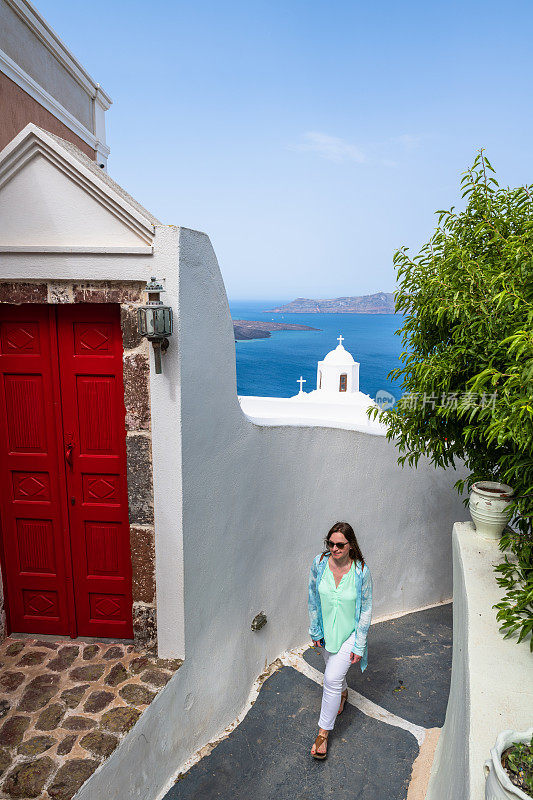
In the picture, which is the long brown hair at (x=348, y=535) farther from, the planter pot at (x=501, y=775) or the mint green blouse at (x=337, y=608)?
the planter pot at (x=501, y=775)

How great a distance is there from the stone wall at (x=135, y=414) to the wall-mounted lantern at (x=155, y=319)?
18 cm

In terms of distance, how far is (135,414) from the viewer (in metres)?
3.53

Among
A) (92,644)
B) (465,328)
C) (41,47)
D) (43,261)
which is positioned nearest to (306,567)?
(92,644)

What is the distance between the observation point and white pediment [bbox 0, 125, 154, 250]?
327 cm

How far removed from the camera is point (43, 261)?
11.1 ft

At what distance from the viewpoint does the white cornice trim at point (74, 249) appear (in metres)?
3.28

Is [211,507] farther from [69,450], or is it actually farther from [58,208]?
[58,208]

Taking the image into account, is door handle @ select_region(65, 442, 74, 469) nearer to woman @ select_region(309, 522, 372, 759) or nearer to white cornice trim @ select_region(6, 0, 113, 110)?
woman @ select_region(309, 522, 372, 759)

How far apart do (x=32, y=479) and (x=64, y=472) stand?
26 centimetres

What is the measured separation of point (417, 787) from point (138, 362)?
3570 mm

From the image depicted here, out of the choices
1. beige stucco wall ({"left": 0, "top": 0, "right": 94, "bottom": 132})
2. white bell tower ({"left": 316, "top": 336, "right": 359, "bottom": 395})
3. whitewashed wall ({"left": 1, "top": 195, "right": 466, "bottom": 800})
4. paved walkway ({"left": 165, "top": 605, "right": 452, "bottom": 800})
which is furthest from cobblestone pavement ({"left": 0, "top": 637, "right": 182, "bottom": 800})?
white bell tower ({"left": 316, "top": 336, "right": 359, "bottom": 395})

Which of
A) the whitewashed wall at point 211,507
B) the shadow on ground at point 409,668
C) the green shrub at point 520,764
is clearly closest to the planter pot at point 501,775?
the green shrub at point 520,764

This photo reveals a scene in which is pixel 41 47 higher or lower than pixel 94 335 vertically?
higher

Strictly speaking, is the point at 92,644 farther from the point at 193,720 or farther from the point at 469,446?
the point at 469,446
